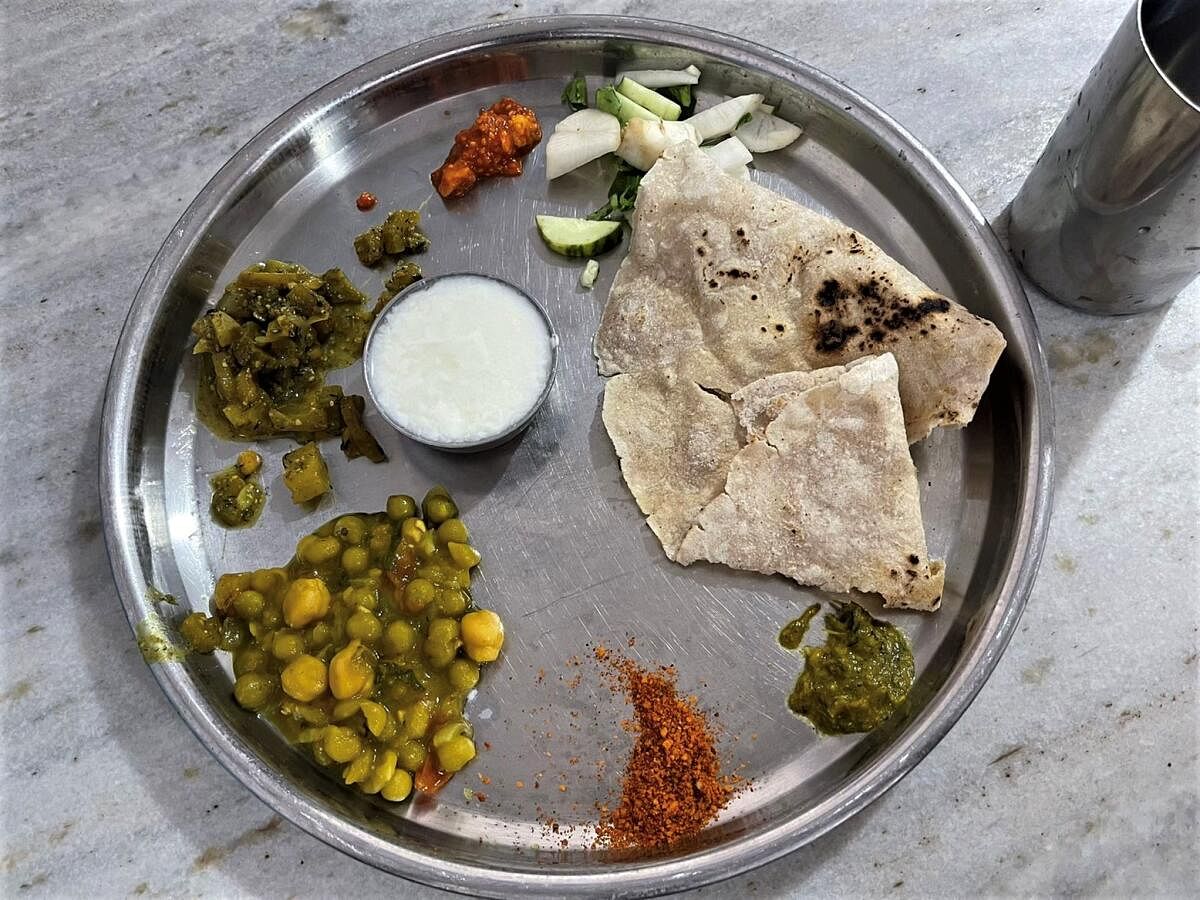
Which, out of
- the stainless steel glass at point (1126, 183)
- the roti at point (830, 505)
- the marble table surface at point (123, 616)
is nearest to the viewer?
the stainless steel glass at point (1126, 183)

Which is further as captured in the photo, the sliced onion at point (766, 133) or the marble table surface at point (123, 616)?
the sliced onion at point (766, 133)

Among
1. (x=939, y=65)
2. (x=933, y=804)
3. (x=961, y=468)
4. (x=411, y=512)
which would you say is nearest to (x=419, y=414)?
(x=411, y=512)

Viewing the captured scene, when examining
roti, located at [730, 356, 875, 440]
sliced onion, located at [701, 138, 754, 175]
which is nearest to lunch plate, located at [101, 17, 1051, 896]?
sliced onion, located at [701, 138, 754, 175]

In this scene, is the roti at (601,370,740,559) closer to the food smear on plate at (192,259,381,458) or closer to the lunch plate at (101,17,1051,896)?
the lunch plate at (101,17,1051,896)

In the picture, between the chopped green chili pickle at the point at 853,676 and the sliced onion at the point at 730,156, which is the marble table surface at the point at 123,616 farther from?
the sliced onion at the point at 730,156

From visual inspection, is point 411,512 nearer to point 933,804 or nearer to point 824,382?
point 824,382

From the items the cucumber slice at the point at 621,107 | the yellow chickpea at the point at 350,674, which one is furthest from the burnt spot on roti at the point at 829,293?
the yellow chickpea at the point at 350,674
